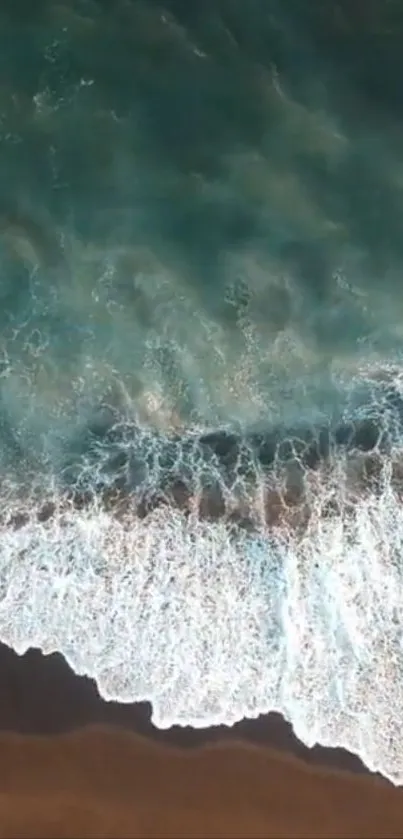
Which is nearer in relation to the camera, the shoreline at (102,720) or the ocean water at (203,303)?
the shoreline at (102,720)

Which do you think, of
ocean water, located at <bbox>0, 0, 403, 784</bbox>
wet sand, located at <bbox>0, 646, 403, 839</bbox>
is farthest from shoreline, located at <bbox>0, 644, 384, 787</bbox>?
ocean water, located at <bbox>0, 0, 403, 784</bbox>

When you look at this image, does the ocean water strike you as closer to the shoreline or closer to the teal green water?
the teal green water

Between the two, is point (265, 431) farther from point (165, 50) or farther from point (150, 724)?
point (165, 50)

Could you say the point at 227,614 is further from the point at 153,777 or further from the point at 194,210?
the point at 194,210

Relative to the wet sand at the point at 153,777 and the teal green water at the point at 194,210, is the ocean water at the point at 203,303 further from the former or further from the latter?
the wet sand at the point at 153,777

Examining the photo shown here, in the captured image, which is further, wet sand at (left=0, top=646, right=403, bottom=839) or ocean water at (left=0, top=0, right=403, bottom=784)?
ocean water at (left=0, top=0, right=403, bottom=784)

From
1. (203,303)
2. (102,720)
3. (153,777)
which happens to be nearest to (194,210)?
(203,303)

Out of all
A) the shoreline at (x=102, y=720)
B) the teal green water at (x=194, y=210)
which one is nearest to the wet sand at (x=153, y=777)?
the shoreline at (x=102, y=720)

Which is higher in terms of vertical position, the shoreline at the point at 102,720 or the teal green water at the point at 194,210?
the teal green water at the point at 194,210
